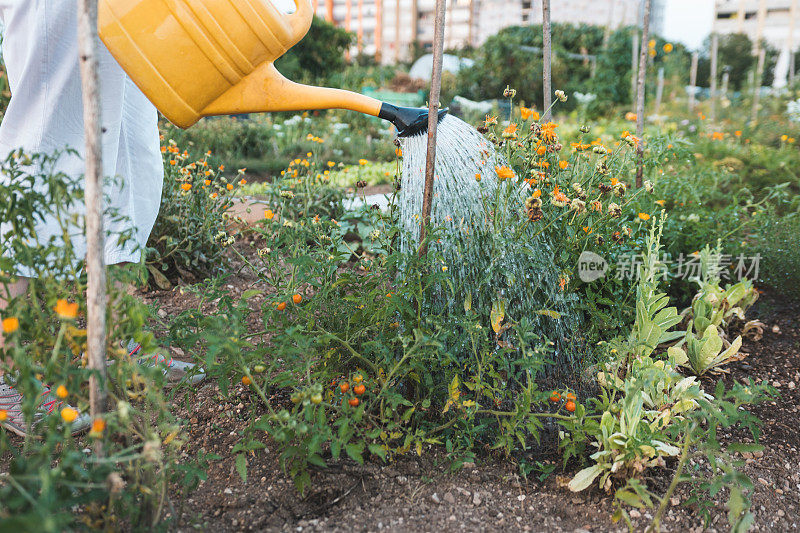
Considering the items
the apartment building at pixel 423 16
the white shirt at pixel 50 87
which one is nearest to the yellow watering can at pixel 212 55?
the white shirt at pixel 50 87

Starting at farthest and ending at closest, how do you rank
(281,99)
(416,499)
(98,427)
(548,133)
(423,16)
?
(423,16) < (548,133) < (281,99) < (416,499) < (98,427)

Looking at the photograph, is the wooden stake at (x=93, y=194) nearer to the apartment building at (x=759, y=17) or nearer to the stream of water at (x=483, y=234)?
the stream of water at (x=483, y=234)

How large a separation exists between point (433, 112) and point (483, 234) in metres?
0.33

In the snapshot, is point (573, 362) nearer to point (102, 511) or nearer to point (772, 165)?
point (102, 511)

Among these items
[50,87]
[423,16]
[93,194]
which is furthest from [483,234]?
[423,16]

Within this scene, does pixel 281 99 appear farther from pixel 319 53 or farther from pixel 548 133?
pixel 319 53

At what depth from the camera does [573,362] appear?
1614 mm

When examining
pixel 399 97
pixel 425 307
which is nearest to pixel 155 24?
pixel 425 307

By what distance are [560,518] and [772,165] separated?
3.56m

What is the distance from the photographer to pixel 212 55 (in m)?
1.28

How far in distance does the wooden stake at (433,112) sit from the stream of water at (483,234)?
56 mm

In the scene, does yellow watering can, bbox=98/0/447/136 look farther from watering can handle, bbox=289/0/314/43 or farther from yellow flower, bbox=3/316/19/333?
yellow flower, bbox=3/316/19/333

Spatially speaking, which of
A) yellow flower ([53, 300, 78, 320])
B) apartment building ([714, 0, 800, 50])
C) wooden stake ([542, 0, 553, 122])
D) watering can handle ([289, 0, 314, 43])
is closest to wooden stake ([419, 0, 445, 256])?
watering can handle ([289, 0, 314, 43])

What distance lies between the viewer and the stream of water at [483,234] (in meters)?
1.42
